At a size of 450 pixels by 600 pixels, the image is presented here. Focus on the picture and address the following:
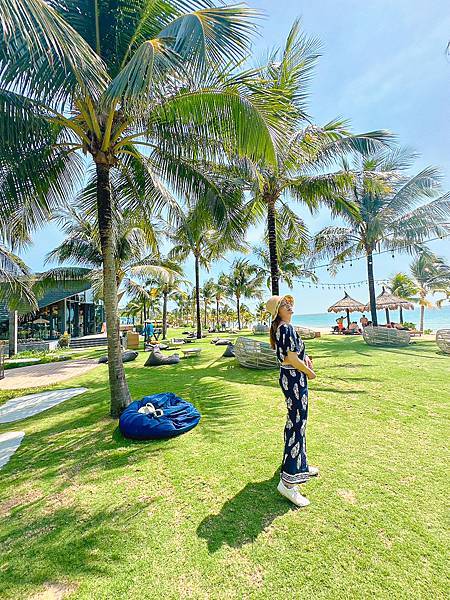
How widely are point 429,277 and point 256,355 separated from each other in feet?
76.5

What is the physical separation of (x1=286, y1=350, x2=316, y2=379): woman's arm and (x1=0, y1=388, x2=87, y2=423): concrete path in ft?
18.6

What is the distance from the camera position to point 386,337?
45.7ft

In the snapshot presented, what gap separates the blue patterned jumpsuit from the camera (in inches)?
112

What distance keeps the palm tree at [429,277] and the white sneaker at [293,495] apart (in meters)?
23.5

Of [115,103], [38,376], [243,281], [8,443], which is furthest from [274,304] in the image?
[243,281]

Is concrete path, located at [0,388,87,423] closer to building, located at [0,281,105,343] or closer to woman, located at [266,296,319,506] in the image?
woman, located at [266,296,319,506]

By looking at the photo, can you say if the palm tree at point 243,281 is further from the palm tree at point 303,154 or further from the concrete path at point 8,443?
the concrete path at point 8,443

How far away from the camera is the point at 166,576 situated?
6.74 ft

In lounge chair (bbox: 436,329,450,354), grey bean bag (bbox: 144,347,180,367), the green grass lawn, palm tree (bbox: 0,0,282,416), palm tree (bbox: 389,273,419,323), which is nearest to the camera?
the green grass lawn

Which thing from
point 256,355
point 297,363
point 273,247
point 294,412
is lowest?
point 256,355

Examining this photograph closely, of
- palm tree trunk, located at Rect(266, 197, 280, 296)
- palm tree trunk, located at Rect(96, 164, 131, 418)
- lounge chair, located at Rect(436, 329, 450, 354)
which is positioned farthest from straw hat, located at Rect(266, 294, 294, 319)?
lounge chair, located at Rect(436, 329, 450, 354)

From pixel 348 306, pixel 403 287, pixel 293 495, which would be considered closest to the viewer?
pixel 293 495

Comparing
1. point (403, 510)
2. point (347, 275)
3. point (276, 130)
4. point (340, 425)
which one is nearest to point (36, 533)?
point (403, 510)

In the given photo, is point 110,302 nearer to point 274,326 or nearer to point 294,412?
point 274,326
